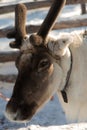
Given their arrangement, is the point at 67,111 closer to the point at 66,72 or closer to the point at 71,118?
the point at 71,118

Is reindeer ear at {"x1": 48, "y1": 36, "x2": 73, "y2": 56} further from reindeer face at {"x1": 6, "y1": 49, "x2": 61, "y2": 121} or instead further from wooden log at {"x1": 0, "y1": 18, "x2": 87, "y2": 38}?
wooden log at {"x1": 0, "y1": 18, "x2": 87, "y2": 38}

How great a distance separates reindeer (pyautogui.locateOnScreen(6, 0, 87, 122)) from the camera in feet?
12.2

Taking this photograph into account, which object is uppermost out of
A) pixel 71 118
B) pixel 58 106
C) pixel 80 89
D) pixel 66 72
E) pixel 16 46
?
pixel 16 46

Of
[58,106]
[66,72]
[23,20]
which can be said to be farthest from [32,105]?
[58,106]

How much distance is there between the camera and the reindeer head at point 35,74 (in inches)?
147

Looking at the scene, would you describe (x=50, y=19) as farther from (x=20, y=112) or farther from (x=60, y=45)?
(x=20, y=112)

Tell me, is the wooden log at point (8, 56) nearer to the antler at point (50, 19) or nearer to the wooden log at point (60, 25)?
the wooden log at point (60, 25)

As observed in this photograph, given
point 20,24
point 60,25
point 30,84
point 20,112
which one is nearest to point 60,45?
point 30,84

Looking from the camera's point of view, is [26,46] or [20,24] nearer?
[26,46]

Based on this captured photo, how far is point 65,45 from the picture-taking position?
368cm

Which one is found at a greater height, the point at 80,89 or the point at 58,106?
the point at 80,89

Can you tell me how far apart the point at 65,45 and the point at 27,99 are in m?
0.61

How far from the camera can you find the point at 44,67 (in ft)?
12.4

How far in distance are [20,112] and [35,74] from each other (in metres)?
0.37
